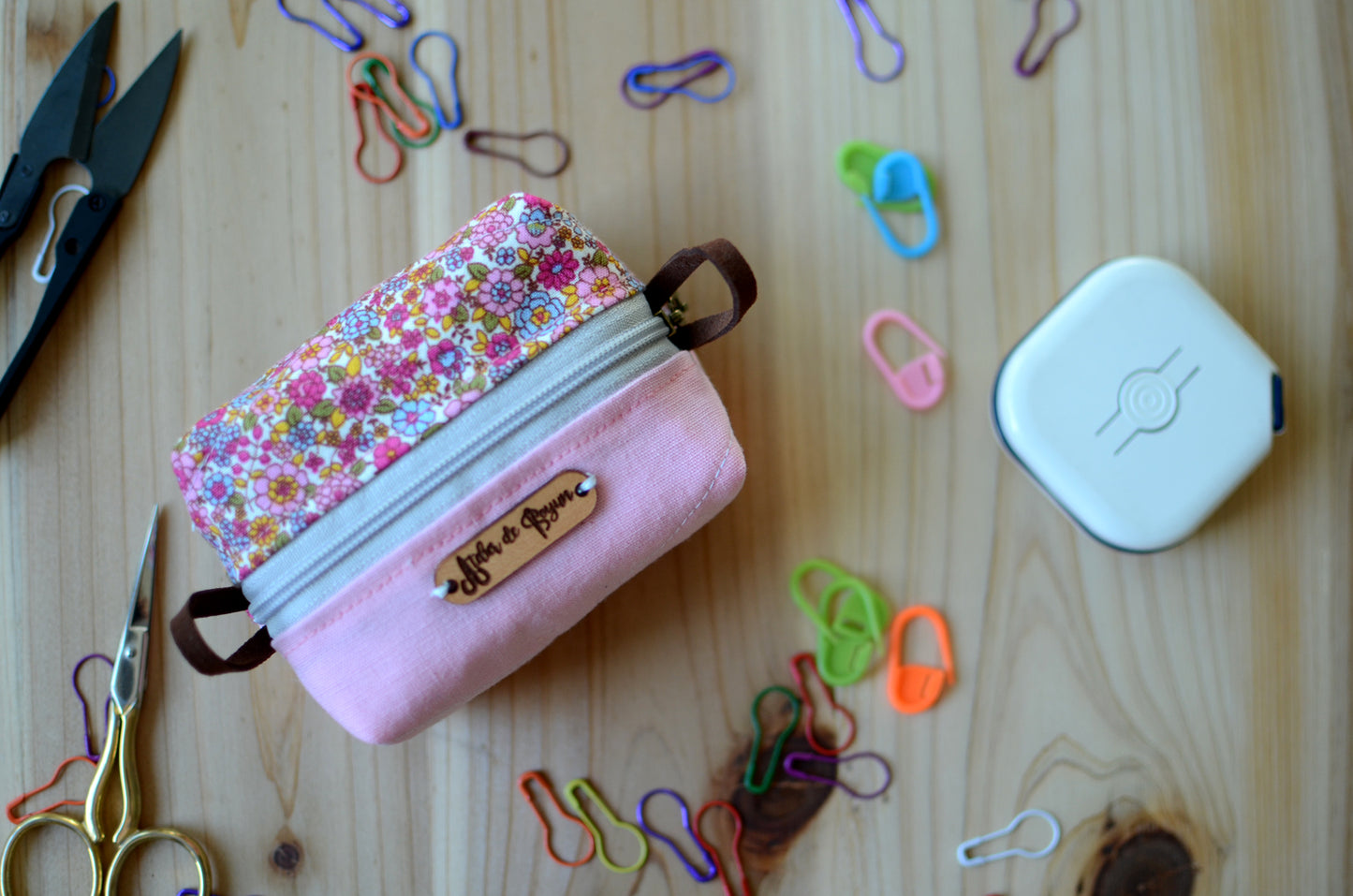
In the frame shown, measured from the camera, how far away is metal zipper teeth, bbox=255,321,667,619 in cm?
61

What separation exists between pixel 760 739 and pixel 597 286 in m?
0.43

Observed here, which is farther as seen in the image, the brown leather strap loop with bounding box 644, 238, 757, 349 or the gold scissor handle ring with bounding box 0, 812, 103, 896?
the gold scissor handle ring with bounding box 0, 812, 103, 896

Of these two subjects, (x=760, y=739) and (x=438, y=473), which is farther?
(x=760, y=739)

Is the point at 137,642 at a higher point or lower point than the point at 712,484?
lower

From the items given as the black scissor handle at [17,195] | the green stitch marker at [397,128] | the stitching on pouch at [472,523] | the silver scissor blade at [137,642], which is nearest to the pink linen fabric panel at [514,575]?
the stitching on pouch at [472,523]

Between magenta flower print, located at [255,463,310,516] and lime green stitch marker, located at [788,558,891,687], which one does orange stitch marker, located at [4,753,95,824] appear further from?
lime green stitch marker, located at [788,558,891,687]

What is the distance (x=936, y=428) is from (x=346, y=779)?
0.61 meters

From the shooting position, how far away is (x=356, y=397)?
0.62m

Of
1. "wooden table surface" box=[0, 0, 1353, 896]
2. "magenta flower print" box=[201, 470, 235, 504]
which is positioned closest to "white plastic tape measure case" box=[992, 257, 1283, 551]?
"wooden table surface" box=[0, 0, 1353, 896]

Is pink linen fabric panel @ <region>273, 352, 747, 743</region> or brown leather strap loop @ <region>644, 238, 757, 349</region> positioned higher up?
brown leather strap loop @ <region>644, 238, 757, 349</region>

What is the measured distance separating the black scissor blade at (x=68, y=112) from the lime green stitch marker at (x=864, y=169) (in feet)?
2.16

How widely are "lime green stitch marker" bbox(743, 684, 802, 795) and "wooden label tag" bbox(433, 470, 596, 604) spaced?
293 millimetres

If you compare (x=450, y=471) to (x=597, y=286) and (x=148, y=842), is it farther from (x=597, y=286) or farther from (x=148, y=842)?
(x=148, y=842)

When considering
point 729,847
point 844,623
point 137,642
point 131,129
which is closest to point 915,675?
point 844,623
